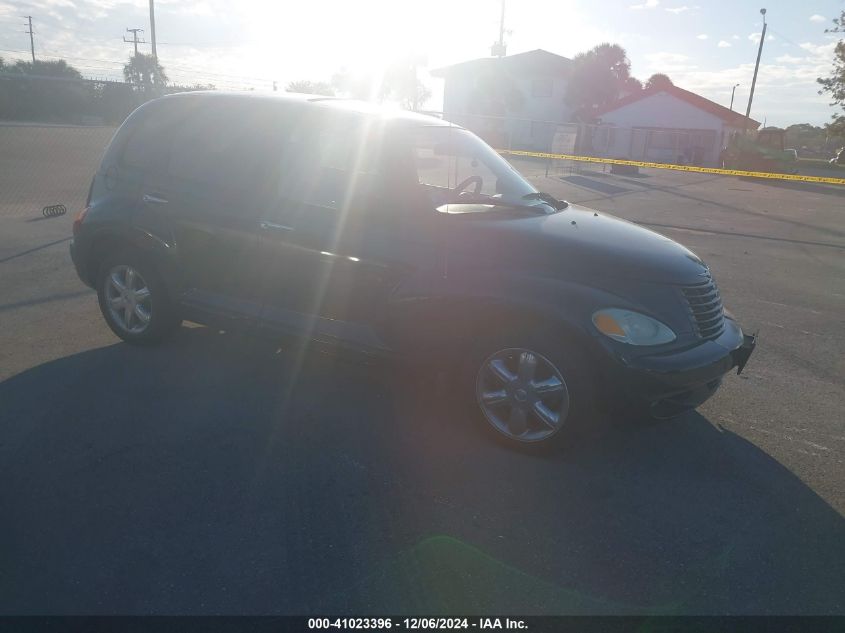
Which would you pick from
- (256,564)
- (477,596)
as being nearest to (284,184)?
(256,564)

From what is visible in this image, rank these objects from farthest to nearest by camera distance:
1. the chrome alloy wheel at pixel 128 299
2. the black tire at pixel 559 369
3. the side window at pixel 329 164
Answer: the chrome alloy wheel at pixel 128 299
the side window at pixel 329 164
the black tire at pixel 559 369

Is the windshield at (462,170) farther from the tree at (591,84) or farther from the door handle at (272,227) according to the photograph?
the tree at (591,84)

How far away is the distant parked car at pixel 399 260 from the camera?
13.0 ft

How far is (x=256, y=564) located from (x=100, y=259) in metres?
3.49

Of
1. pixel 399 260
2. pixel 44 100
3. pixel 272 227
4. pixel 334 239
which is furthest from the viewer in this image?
pixel 44 100

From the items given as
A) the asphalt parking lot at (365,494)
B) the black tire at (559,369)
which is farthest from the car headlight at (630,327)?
the asphalt parking lot at (365,494)

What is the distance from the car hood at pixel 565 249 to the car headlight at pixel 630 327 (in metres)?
0.24

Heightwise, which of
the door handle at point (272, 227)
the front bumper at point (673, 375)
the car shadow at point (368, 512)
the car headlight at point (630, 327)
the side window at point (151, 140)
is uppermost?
the side window at point (151, 140)

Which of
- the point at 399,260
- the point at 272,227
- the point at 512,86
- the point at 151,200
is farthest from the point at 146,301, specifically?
the point at 512,86

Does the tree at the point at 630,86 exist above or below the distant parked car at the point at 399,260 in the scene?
above

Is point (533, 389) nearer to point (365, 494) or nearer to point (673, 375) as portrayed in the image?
point (673, 375)

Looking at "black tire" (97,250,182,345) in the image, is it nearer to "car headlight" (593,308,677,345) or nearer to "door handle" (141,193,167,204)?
"door handle" (141,193,167,204)

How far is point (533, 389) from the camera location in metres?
4.07

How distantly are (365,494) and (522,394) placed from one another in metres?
1.03
